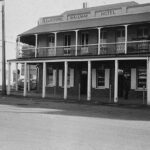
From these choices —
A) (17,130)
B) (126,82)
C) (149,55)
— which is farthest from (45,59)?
(17,130)

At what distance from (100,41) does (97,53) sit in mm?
1567

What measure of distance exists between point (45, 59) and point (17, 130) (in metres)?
15.8

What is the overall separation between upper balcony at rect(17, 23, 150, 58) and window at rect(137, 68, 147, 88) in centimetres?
202

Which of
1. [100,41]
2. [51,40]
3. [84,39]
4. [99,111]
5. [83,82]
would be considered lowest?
[99,111]

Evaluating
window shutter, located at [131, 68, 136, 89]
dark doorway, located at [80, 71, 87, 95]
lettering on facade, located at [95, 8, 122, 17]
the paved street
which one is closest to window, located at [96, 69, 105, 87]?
dark doorway, located at [80, 71, 87, 95]

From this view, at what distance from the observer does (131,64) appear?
24.7 metres

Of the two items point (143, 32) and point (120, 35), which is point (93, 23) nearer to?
point (120, 35)

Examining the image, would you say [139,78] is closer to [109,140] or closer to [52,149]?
[109,140]

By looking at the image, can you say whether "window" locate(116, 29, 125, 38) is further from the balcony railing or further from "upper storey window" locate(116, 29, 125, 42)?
the balcony railing

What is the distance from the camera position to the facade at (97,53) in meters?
23.2

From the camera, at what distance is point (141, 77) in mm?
24422

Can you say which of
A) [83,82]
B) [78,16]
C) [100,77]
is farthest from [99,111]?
[78,16]

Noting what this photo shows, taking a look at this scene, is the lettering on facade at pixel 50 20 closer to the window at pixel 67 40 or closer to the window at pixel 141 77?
the window at pixel 67 40

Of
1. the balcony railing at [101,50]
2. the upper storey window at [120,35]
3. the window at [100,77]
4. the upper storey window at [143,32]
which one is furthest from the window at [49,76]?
A: the upper storey window at [143,32]
